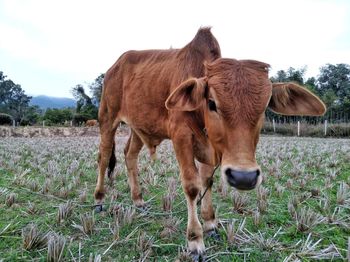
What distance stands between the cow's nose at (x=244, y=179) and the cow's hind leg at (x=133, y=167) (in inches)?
85.9

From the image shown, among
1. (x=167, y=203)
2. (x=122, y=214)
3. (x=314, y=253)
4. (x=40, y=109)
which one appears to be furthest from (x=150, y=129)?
(x=40, y=109)

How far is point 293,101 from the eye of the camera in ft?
8.56

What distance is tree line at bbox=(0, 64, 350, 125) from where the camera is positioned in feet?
129

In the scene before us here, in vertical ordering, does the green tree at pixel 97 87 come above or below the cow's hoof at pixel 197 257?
above

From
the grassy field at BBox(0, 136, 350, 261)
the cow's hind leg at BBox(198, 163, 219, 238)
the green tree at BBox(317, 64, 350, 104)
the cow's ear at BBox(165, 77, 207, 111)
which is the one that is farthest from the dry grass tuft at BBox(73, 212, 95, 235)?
the green tree at BBox(317, 64, 350, 104)

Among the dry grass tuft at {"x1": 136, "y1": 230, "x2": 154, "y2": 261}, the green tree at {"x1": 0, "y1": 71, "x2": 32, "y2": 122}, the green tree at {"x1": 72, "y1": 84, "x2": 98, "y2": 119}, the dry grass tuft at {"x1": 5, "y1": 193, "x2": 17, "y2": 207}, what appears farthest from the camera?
the green tree at {"x1": 0, "y1": 71, "x2": 32, "y2": 122}

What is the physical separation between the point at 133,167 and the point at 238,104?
99.9 inches

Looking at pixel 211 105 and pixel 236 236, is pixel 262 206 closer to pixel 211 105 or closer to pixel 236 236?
pixel 236 236

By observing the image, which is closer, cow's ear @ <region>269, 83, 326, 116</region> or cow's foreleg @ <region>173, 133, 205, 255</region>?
cow's ear @ <region>269, 83, 326, 116</region>

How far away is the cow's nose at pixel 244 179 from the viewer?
6.74ft

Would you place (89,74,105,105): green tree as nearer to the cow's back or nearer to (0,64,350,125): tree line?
(0,64,350,125): tree line

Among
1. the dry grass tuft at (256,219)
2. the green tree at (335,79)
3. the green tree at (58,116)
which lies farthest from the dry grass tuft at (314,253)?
the green tree at (335,79)

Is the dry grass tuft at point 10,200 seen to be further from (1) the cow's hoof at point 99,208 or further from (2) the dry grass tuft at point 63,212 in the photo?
(1) the cow's hoof at point 99,208

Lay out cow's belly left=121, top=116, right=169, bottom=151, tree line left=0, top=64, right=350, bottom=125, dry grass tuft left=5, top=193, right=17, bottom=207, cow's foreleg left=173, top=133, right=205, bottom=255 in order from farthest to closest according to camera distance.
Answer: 1. tree line left=0, top=64, right=350, bottom=125
2. dry grass tuft left=5, top=193, right=17, bottom=207
3. cow's belly left=121, top=116, right=169, bottom=151
4. cow's foreleg left=173, top=133, right=205, bottom=255
